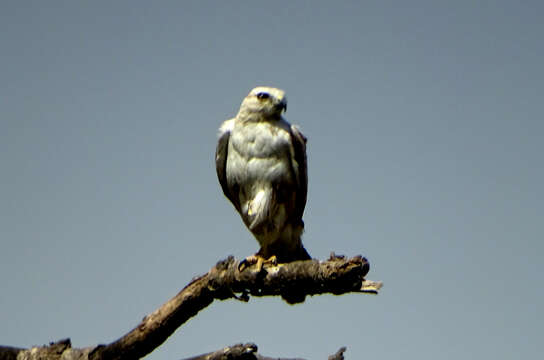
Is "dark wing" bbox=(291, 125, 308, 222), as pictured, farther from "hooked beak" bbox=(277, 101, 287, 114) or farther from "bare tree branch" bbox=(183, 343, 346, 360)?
"bare tree branch" bbox=(183, 343, 346, 360)

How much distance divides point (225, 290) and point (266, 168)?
64.8 inches

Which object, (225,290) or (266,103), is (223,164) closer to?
(266,103)

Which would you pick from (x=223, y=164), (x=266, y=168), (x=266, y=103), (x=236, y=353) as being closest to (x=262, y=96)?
(x=266, y=103)

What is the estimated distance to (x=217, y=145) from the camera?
959cm

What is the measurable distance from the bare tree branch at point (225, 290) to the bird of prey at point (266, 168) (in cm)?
71

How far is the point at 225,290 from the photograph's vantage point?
8008mm

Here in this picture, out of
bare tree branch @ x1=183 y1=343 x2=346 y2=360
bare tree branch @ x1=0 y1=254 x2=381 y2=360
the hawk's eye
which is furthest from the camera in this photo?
the hawk's eye

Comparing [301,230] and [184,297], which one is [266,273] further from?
[301,230]

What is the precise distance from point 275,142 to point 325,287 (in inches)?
91.2

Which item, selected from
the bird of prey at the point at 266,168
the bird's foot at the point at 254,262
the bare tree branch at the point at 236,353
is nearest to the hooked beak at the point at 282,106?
the bird of prey at the point at 266,168

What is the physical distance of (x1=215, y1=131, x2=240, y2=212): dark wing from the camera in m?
9.52

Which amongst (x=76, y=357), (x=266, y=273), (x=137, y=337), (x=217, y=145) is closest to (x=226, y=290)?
(x=266, y=273)

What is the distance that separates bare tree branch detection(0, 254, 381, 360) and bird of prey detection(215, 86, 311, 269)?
28.0 inches

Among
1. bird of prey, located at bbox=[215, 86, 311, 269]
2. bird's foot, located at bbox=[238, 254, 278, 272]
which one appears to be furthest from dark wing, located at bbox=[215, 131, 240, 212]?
bird's foot, located at bbox=[238, 254, 278, 272]
